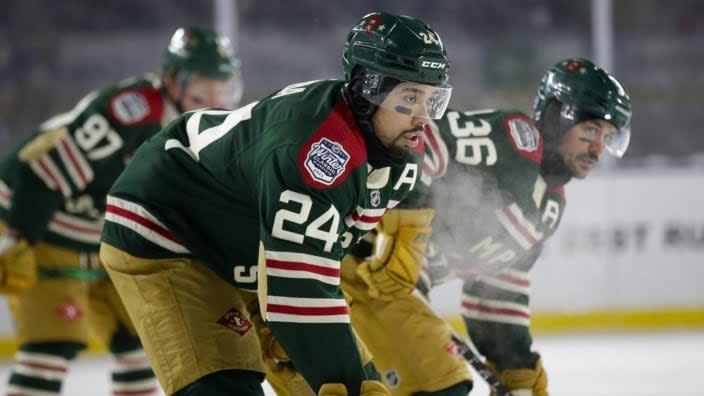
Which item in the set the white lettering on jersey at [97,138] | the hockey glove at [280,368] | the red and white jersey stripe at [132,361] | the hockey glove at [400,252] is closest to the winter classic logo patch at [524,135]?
the hockey glove at [400,252]

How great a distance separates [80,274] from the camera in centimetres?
459

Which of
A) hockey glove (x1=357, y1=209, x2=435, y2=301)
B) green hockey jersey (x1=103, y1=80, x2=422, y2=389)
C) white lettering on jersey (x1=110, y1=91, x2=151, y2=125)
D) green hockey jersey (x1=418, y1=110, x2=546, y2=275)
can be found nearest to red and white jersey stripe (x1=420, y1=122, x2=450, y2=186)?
green hockey jersey (x1=418, y1=110, x2=546, y2=275)

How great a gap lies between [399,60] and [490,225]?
1029 millimetres

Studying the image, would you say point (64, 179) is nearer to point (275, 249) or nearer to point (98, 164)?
point (98, 164)

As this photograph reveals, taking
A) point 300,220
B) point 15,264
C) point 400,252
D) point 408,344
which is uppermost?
point 300,220

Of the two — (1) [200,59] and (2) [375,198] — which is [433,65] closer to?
(2) [375,198]

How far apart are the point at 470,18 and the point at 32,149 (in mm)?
3316

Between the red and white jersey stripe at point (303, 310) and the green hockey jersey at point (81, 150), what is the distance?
198 centimetres

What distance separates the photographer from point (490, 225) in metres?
3.56

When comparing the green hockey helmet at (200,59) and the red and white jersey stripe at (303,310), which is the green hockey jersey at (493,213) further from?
the green hockey helmet at (200,59)

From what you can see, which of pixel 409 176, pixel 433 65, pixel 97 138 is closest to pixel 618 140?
pixel 409 176

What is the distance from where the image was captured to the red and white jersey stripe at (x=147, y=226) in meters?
2.88

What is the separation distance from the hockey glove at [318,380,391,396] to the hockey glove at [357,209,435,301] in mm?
877

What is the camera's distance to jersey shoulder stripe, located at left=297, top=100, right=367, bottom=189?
8.07ft
